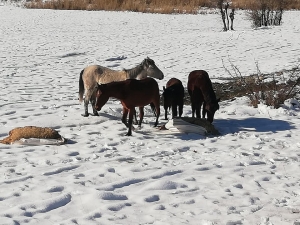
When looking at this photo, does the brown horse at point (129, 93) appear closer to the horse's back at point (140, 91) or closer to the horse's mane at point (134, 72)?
the horse's back at point (140, 91)

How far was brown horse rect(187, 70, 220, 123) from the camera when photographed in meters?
8.42

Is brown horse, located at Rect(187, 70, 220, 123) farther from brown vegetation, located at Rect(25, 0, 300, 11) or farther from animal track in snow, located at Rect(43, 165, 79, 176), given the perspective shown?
brown vegetation, located at Rect(25, 0, 300, 11)

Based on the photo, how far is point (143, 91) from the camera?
8031 millimetres

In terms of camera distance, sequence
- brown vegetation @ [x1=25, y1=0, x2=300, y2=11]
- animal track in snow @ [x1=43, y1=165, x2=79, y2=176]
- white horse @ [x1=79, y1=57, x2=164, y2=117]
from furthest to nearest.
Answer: brown vegetation @ [x1=25, y1=0, x2=300, y2=11], white horse @ [x1=79, y1=57, x2=164, y2=117], animal track in snow @ [x1=43, y1=165, x2=79, y2=176]

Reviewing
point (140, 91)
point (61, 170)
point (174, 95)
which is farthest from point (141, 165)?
point (174, 95)

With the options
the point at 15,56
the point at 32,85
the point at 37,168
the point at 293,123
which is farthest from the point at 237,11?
the point at 37,168

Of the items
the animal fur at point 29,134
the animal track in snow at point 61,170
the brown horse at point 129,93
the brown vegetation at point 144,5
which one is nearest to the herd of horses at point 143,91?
the brown horse at point 129,93

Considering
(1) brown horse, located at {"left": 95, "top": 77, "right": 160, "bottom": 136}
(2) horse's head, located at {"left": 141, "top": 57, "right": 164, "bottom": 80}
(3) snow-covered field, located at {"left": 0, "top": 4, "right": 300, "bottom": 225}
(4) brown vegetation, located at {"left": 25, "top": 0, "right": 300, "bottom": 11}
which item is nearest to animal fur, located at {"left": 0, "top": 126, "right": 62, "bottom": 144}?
(3) snow-covered field, located at {"left": 0, "top": 4, "right": 300, "bottom": 225}

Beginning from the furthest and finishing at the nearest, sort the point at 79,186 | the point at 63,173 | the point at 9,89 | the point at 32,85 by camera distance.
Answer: the point at 32,85, the point at 9,89, the point at 63,173, the point at 79,186

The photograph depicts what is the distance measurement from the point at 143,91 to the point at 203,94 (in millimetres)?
1231

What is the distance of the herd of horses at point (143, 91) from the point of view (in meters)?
7.81

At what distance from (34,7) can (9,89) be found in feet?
89.4

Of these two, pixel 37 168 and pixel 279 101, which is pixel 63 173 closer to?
pixel 37 168

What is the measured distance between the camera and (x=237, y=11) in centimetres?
3509
